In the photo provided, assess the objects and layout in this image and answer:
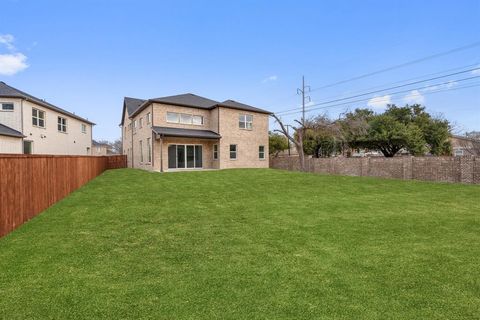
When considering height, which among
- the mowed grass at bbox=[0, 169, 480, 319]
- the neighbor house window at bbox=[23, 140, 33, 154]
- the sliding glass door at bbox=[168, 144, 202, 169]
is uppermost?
the neighbor house window at bbox=[23, 140, 33, 154]

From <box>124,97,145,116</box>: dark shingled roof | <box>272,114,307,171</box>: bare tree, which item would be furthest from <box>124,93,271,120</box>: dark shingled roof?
<box>272,114,307,171</box>: bare tree

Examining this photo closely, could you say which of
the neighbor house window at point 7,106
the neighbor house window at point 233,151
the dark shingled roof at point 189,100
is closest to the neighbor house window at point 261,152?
the neighbor house window at point 233,151

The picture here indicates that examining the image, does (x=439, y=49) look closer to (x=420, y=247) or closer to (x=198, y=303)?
(x=420, y=247)

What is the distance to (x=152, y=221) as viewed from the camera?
6609 millimetres

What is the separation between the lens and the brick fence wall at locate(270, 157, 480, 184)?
48.6 ft

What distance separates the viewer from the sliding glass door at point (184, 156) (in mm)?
21953

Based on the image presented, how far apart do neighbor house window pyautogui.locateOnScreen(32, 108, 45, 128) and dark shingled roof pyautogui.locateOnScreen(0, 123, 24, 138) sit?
7.29 feet

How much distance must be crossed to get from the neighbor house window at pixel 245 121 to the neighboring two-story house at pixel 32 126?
15.9m

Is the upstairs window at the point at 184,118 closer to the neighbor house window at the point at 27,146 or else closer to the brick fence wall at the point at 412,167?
the neighbor house window at the point at 27,146

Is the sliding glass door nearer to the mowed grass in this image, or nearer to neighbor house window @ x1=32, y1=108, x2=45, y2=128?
neighbor house window @ x1=32, y1=108, x2=45, y2=128

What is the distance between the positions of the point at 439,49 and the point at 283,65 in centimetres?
1167

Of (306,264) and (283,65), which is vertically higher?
(283,65)

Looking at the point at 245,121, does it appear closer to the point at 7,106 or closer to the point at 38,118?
the point at 38,118

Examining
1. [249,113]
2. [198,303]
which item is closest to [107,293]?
[198,303]
